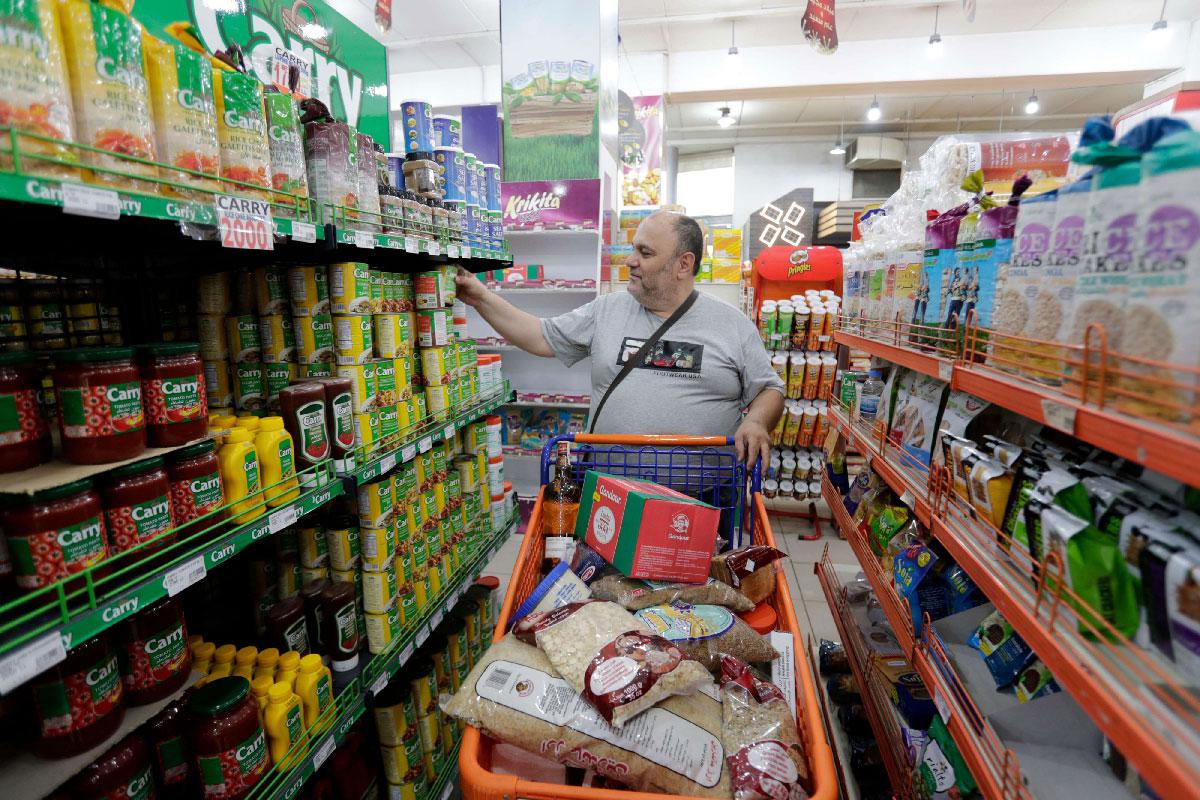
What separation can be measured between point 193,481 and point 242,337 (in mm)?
628

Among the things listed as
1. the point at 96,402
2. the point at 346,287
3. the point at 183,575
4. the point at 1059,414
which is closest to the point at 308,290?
the point at 346,287

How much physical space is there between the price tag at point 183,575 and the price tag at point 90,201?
2.08 feet

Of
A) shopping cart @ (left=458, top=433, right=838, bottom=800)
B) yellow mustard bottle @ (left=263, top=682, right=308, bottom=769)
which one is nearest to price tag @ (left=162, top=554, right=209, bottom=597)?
yellow mustard bottle @ (left=263, top=682, right=308, bottom=769)

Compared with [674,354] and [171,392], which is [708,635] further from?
[674,354]

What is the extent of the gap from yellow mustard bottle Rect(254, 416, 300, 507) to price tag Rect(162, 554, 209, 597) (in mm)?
240

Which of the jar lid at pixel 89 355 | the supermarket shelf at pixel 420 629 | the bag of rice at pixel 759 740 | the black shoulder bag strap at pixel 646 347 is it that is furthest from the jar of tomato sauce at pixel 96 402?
the black shoulder bag strap at pixel 646 347

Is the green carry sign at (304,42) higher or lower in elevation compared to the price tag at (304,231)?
higher

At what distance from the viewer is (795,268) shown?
5.14m

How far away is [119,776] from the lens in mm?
1172

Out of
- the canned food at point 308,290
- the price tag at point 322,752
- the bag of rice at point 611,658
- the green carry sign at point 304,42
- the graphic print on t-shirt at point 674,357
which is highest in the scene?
the green carry sign at point 304,42

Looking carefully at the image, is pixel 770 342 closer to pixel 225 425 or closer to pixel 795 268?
pixel 795 268

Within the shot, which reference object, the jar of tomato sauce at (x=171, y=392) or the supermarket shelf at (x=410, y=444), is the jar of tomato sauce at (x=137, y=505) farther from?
the supermarket shelf at (x=410, y=444)

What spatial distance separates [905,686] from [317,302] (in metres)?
2.29

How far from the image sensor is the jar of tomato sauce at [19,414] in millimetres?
1005
